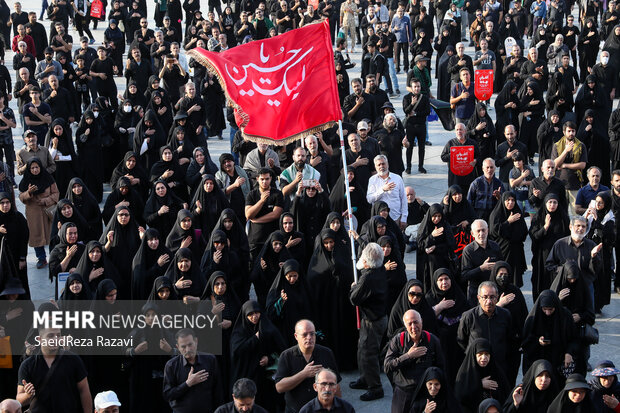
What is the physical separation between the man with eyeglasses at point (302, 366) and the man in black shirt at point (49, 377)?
1691mm

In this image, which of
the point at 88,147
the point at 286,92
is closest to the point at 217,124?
the point at 88,147

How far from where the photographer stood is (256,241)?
1229 cm

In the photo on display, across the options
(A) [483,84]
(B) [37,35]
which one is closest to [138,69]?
(B) [37,35]

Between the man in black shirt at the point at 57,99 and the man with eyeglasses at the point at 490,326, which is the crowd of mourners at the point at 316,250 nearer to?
the man with eyeglasses at the point at 490,326

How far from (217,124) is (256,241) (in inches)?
258

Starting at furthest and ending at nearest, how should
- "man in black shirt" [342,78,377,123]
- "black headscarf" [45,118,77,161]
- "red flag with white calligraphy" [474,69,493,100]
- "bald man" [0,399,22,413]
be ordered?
1. "red flag with white calligraphy" [474,69,493,100]
2. "man in black shirt" [342,78,377,123]
3. "black headscarf" [45,118,77,161]
4. "bald man" [0,399,22,413]

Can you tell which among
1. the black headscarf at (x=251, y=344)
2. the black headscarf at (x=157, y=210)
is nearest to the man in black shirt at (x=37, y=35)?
the black headscarf at (x=157, y=210)

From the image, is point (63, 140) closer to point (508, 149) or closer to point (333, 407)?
point (508, 149)

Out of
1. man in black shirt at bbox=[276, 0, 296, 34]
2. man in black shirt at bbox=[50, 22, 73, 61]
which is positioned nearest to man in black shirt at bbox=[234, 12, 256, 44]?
Result: man in black shirt at bbox=[276, 0, 296, 34]

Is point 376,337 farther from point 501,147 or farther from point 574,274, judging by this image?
point 501,147

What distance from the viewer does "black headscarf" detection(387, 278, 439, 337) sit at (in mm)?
9500

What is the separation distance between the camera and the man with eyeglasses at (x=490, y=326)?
9.40 meters

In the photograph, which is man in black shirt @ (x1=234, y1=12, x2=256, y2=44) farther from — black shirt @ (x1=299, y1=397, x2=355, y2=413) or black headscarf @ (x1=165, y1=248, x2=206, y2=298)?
black shirt @ (x1=299, y1=397, x2=355, y2=413)

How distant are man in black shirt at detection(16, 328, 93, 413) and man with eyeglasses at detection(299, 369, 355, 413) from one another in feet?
6.77
